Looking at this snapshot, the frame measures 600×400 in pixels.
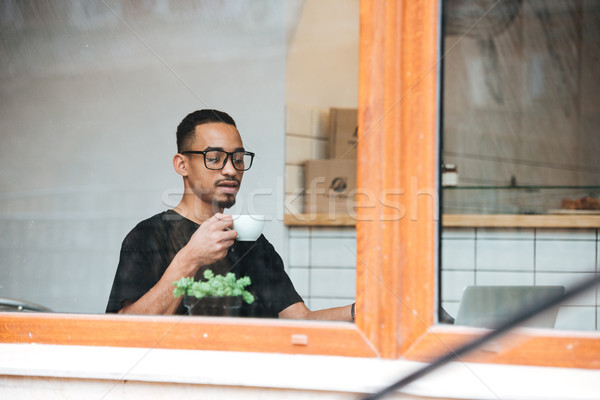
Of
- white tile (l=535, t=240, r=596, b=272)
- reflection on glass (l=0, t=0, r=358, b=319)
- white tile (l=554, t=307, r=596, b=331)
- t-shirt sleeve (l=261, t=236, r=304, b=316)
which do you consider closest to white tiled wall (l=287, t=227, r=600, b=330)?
white tile (l=535, t=240, r=596, b=272)

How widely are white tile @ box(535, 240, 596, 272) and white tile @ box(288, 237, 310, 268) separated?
3.11 feet

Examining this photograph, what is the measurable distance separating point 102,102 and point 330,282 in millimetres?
1146

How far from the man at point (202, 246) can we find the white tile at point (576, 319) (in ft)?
1.23

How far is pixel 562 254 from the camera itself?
225 cm

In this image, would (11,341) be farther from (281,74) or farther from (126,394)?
(281,74)

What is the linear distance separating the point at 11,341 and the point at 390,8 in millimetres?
1015

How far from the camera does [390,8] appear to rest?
1.05 meters

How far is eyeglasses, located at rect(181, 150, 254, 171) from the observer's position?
5.29 ft

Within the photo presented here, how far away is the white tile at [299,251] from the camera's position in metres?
1.90

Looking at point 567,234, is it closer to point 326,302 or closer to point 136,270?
point 326,302

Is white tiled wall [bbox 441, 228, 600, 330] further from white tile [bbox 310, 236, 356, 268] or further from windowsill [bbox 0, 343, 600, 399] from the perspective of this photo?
windowsill [bbox 0, 343, 600, 399]

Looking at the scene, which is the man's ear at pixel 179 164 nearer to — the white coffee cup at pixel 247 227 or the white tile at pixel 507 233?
the white coffee cup at pixel 247 227

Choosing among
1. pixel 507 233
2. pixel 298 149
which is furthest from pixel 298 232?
pixel 507 233

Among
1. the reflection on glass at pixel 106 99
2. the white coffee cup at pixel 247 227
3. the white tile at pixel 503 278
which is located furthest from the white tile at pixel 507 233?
the white coffee cup at pixel 247 227
